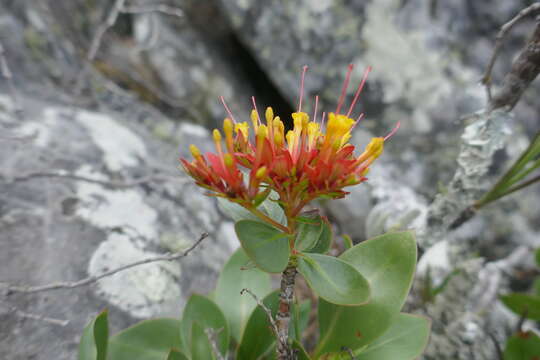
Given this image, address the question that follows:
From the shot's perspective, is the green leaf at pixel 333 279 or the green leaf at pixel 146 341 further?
the green leaf at pixel 146 341

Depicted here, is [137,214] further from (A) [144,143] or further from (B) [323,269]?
(B) [323,269]

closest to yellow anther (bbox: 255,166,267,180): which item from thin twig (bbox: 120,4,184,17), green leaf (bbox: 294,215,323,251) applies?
green leaf (bbox: 294,215,323,251)

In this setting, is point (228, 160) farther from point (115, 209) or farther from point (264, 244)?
point (115, 209)

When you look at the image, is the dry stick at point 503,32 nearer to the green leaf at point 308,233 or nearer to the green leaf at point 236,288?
the green leaf at point 308,233

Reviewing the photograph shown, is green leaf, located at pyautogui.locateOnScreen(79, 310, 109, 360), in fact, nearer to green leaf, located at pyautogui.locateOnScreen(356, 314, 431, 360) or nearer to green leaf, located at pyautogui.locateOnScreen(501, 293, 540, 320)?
green leaf, located at pyautogui.locateOnScreen(356, 314, 431, 360)

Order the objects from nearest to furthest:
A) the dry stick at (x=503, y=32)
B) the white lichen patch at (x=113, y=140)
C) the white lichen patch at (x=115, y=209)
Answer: the dry stick at (x=503, y=32), the white lichen patch at (x=115, y=209), the white lichen patch at (x=113, y=140)

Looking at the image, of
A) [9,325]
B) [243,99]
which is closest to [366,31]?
[243,99]

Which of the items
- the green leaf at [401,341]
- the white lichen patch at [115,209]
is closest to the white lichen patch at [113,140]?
the white lichen patch at [115,209]
